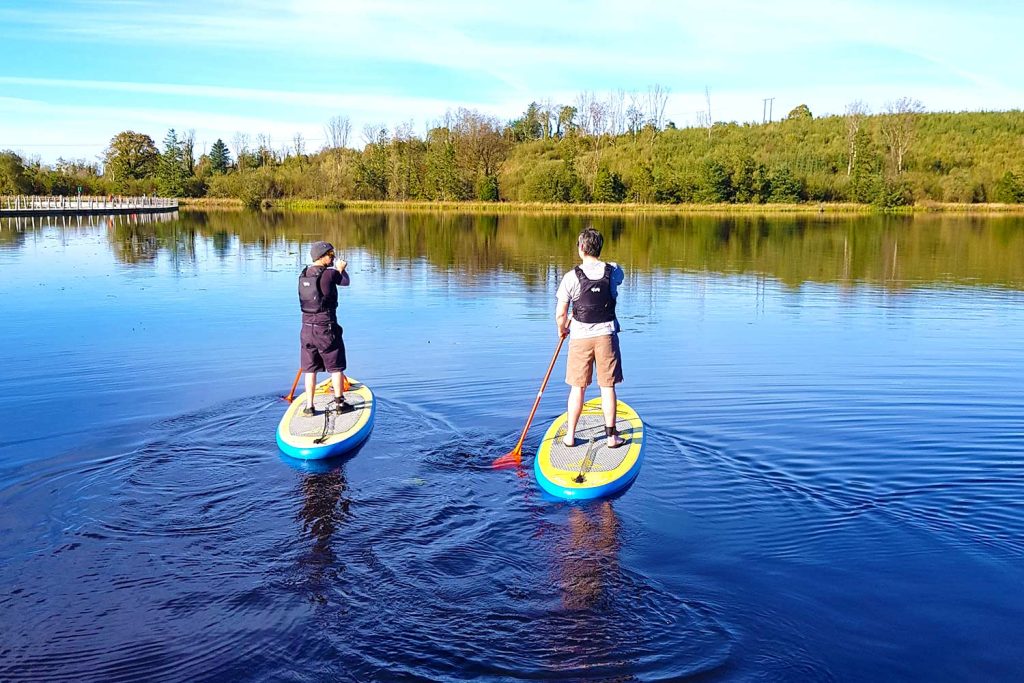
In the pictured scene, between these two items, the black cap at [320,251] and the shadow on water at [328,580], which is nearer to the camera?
the shadow on water at [328,580]

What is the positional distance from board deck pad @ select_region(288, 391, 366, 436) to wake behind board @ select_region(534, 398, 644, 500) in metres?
2.08

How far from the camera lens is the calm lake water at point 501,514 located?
476 centimetres

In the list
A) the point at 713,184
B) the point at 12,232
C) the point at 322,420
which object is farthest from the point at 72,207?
the point at 322,420

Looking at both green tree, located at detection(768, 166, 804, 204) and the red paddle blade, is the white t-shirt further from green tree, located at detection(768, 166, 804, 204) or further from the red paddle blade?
green tree, located at detection(768, 166, 804, 204)

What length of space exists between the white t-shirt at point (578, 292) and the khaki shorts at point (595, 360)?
0.19ft

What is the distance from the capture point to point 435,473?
298 inches

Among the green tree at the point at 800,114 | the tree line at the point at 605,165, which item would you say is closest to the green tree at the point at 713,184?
the tree line at the point at 605,165

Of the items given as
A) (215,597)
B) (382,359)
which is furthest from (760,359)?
(215,597)

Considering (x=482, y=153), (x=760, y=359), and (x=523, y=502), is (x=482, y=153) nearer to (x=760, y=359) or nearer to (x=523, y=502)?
(x=760, y=359)

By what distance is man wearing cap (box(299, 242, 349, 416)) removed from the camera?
8609 millimetres

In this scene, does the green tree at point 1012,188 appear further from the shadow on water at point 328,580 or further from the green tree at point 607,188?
the shadow on water at point 328,580

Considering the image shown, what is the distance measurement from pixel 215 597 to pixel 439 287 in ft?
53.4

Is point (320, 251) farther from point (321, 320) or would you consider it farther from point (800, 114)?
point (800, 114)

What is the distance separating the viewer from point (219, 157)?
106m
